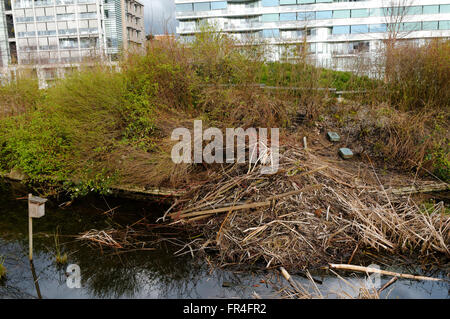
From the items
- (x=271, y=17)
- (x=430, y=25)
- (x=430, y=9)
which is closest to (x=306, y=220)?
(x=271, y=17)

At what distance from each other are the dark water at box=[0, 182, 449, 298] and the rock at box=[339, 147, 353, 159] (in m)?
3.72

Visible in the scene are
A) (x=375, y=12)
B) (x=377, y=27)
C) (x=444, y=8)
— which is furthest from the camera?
(x=377, y=27)

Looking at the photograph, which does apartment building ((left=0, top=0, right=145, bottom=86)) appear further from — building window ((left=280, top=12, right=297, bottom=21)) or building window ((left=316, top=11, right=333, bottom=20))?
building window ((left=316, top=11, right=333, bottom=20))

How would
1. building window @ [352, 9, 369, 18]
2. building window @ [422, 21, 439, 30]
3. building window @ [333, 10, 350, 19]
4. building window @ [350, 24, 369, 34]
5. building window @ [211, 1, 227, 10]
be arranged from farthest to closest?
building window @ [211, 1, 227, 10]
building window @ [333, 10, 350, 19]
building window @ [350, 24, 369, 34]
building window @ [352, 9, 369, 18]
building window @ [422, 21, 439, 30]

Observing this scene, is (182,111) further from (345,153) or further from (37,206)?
(37,206)

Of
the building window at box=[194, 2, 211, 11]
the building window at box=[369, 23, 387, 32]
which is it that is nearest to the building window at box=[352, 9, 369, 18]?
the building window at box=[369, 23, 387, 32]

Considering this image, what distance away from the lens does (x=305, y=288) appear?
4.03 metres

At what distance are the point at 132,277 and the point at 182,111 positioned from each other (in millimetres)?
4230

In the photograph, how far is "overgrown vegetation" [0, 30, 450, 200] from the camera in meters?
7.13

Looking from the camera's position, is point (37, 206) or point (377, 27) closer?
point (37, 206)

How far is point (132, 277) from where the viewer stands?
4383mm

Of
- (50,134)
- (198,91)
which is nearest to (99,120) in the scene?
(50,134)
